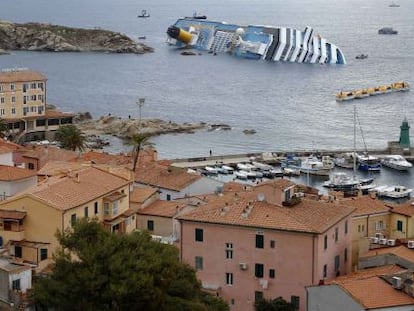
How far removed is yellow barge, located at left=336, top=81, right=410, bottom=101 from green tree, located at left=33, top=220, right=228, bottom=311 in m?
71.8

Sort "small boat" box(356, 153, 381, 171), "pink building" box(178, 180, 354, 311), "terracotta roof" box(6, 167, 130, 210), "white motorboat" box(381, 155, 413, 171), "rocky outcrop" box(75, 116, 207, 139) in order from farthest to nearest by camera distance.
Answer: "rocky outcrop" box(75, 116, 207, 139) → "white motorboat" box(381, 155, 413, 171) → "small boat" box(356, 153, 381, 171) → "terracotta roof" box(6, 167, 130, 210) → "pink building" box(178, 180, 354, 311)

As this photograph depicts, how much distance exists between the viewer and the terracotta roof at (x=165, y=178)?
3550cm

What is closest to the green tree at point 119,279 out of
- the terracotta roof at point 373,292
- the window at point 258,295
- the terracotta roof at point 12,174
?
the terracotta roof at point 373,292

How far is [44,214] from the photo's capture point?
26094 millimetres

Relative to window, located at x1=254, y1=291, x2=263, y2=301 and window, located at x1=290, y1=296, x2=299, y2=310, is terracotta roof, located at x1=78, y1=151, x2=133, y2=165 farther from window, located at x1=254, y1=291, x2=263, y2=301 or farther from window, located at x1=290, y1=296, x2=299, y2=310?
window, located at x1=290, y1=296, x2=299, y2=310

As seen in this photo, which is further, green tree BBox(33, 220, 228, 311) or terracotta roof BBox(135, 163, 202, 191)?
terracotta roof BBox(135, 163, 202, 191)

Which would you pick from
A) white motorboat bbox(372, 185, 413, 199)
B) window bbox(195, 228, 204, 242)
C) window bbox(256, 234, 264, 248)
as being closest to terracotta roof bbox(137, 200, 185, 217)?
window bbox(195, 228, 204, 242)

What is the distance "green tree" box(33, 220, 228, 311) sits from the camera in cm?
2005

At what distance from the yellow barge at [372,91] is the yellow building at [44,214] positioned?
65464 mm

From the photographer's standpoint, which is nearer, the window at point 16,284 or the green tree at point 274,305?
the window at point 16,284

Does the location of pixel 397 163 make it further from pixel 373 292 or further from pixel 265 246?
pixel 373 292

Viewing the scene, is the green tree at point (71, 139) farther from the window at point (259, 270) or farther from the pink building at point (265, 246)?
the window at point (259, 270)

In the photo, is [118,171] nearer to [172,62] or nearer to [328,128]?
[328,128]

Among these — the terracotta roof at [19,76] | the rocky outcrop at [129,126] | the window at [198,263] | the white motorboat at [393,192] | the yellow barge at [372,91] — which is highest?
the terracotta roof at [19,76]
